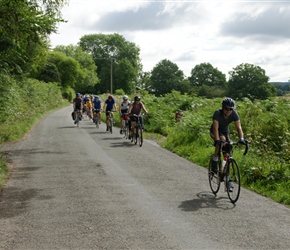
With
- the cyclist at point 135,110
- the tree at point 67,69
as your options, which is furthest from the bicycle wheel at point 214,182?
the tree at point 67,69

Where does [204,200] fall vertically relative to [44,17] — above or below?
below

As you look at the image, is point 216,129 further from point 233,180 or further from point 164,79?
point 164,79

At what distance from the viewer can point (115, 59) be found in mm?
115125

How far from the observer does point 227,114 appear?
8.52 meters

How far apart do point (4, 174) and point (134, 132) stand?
26.5ft

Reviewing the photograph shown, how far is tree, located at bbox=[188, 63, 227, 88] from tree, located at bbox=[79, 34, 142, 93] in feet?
68.4

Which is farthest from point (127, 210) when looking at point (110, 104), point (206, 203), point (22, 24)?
point (110, 104)

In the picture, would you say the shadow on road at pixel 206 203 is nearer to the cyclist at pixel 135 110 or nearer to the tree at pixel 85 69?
the cyclist at pixel 135 110

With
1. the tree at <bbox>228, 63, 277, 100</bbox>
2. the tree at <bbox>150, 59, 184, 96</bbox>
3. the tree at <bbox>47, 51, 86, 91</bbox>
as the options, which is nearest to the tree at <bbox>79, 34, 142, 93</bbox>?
the tree at <bbox>150, 59, 184, 96</bbox>

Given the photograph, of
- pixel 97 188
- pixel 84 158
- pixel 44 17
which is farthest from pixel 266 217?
pixel 44 17

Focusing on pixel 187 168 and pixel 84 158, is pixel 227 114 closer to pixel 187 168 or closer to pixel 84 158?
pixel 187 168

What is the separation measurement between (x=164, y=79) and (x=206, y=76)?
44.4ft

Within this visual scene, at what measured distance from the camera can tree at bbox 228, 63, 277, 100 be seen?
81812 millimetres

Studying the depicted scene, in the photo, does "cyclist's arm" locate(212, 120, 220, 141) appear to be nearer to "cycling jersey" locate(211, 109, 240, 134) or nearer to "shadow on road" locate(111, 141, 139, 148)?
"cycling jersey" locate(211, 109, 240, 134)
